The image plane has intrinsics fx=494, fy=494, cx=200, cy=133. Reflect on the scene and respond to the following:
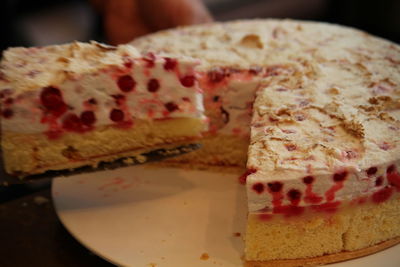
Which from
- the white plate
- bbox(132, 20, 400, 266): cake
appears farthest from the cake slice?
bbox(132, 20, 400, 266): cake

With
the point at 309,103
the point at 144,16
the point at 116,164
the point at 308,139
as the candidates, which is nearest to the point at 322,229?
the point at 308,139

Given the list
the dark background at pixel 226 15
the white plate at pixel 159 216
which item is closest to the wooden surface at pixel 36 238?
the white plate at pixel 159 216

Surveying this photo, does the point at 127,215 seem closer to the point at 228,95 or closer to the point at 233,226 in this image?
the point at 233,226

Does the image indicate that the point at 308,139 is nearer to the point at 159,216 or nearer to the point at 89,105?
the point at 159,216

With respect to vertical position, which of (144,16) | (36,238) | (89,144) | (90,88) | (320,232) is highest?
(90,88)

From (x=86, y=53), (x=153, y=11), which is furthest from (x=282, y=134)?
(x=153, y=11)

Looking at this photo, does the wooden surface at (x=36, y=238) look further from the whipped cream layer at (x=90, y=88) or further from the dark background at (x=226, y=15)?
the dark background at (x=226, y=15)
